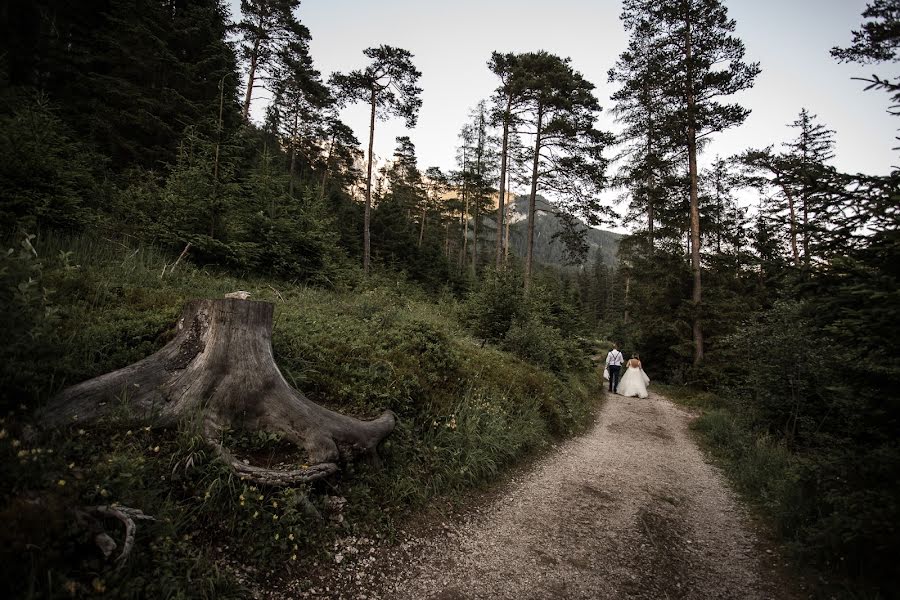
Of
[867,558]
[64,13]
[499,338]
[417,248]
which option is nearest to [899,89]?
[867,558]

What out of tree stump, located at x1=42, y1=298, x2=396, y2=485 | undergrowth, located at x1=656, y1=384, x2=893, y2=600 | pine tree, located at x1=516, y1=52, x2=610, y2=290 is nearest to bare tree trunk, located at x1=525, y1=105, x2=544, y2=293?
pine tree, located at x1=516, y1=52, x2=610, y2=290

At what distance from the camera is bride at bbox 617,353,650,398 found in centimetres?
1450

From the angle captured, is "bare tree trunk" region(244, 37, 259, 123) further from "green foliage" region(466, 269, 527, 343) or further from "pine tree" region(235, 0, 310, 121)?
"green foliage" region(466, 269, 527, 343)

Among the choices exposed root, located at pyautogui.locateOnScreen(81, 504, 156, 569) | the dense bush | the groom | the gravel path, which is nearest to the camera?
exposed root, located at pyautogui.locateOnScreen(81, 504, 156, 569)

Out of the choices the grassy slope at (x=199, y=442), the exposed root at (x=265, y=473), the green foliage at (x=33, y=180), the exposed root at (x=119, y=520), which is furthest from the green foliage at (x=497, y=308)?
the exposed root at (x=119, y=520)

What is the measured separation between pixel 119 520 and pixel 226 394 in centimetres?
137

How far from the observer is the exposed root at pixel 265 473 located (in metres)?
3.12

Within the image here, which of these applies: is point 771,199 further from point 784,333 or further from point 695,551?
point 695,551

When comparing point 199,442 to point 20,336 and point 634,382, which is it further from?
point 634,382

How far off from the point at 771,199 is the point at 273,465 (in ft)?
89.0

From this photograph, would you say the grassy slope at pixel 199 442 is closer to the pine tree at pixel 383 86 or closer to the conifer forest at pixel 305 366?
the conifer forest at pixel 305 366

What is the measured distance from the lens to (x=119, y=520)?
2.36 m

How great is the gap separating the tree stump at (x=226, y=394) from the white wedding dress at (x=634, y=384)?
529 inches

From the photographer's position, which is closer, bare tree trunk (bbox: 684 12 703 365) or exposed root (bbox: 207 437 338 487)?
exposed root (bbox: 207 437 338 487)
